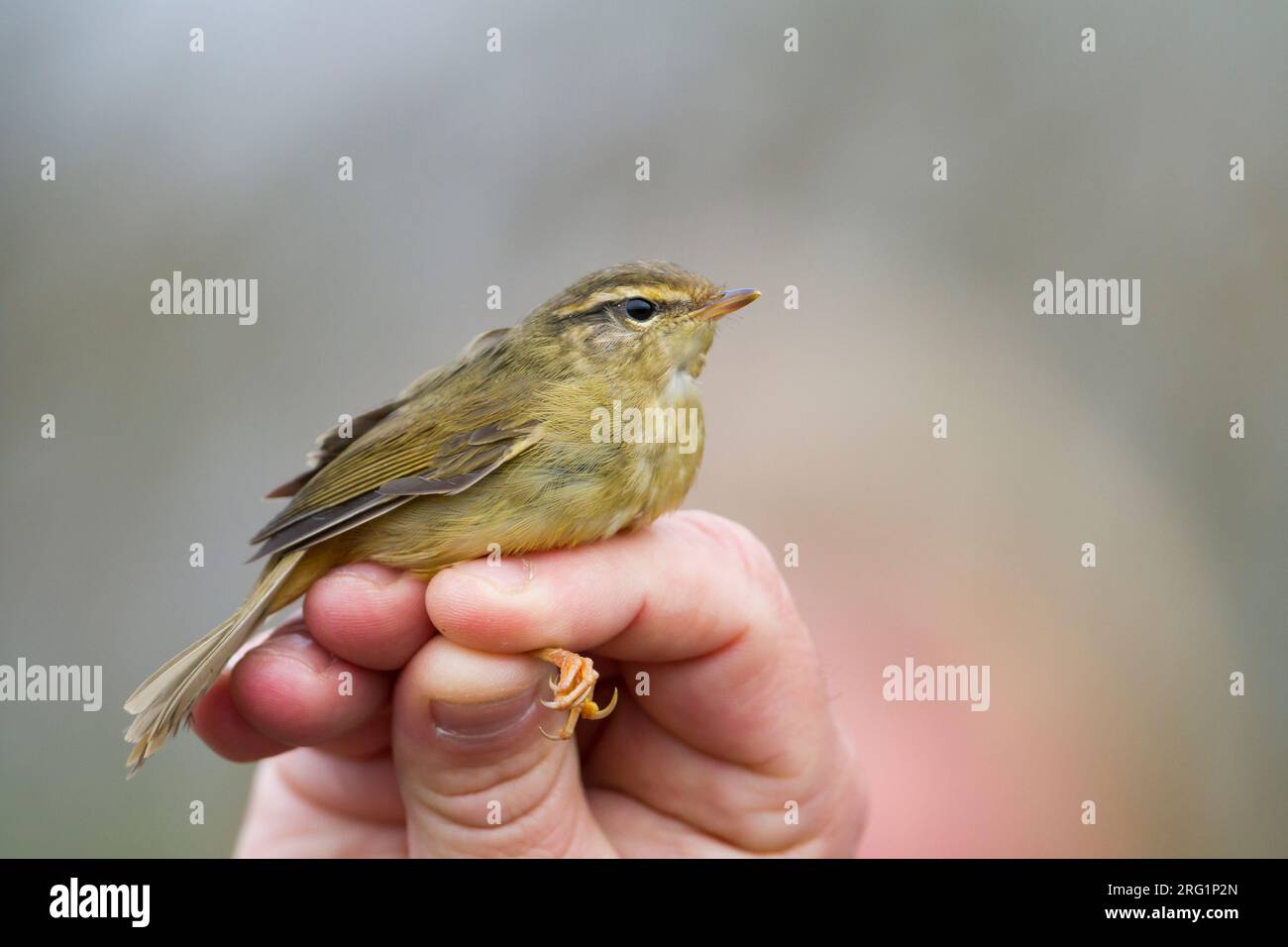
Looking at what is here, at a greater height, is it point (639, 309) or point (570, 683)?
point (639, 309)

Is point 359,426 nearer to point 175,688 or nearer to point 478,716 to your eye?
point 175,688

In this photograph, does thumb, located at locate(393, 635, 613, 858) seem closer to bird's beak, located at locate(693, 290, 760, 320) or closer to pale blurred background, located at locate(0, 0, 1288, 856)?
bird's beak, located at locate(693, 290, 760, 320)

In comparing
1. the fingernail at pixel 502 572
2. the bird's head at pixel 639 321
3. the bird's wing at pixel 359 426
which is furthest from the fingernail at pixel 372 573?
the bird's head at pixel 639 321

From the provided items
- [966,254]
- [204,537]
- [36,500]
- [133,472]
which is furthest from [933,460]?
[36,500]

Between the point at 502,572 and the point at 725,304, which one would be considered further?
the point at 725,304

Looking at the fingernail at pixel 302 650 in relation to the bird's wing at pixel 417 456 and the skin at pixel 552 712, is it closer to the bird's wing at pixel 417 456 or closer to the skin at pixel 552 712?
the skin at pixel 552 712

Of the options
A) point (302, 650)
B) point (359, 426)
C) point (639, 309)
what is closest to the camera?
point (302, 650)

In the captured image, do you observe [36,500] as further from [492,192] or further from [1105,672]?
[1105,672]

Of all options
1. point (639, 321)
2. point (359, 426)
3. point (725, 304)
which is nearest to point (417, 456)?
point (359, 426)

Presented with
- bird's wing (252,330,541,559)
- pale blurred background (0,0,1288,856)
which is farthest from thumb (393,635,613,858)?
pale blurred background (0,0,1288,856)
